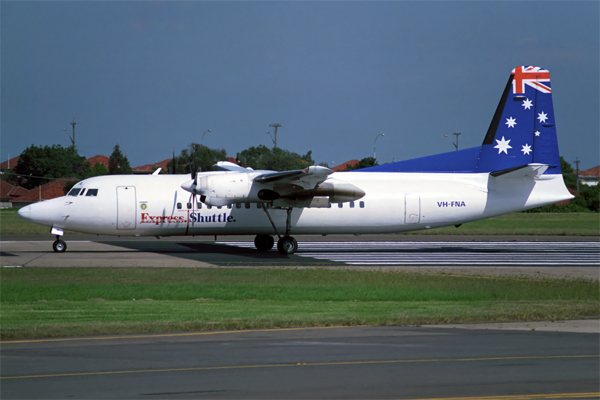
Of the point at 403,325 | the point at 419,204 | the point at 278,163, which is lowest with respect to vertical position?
the point at 403,325

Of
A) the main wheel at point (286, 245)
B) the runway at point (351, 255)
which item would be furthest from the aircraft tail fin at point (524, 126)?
the main wheel at point (286, 245)

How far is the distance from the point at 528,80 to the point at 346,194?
1027cm

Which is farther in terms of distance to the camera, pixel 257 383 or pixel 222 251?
pixel 222 251

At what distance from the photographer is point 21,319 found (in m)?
11.2

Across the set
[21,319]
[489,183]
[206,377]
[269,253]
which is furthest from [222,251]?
[206,377]

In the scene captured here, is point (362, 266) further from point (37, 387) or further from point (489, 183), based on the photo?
point (37, 387)

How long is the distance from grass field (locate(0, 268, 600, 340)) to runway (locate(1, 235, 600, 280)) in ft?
7.25

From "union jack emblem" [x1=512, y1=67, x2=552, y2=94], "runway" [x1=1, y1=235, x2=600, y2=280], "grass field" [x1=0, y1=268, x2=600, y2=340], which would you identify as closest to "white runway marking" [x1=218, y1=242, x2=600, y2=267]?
"runway" [x1=1, y1=235, x2=600, y2=280]

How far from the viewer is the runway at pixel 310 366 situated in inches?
267

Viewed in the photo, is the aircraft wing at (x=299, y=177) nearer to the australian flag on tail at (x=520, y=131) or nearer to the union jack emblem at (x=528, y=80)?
the australian flag on tail at (x=520, y=131)

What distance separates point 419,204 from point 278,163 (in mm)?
62074

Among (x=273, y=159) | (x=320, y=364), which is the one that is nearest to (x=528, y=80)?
(x=320, y=364)

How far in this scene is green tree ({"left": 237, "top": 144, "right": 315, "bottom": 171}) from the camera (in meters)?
85.7

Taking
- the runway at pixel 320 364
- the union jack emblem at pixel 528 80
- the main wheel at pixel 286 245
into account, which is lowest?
the runway at pixel 320 364
